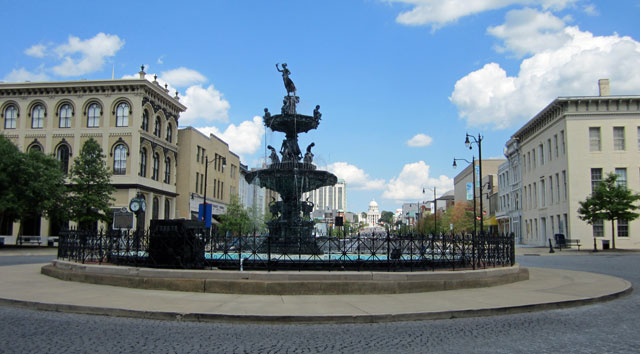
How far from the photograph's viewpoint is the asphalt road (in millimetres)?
7465

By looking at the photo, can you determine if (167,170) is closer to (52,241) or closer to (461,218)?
(52,241)

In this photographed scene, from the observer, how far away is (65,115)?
53312 millimetres

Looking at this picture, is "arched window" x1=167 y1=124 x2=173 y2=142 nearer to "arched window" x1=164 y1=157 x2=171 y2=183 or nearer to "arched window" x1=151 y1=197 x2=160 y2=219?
"arched window" x1=164 y1=157 x2=171 y2=183

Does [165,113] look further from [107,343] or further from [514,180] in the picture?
[107,343]

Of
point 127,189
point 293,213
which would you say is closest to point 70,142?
point 127,189

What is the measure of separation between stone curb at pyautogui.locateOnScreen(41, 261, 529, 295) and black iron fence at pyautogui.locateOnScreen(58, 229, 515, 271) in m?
0.63

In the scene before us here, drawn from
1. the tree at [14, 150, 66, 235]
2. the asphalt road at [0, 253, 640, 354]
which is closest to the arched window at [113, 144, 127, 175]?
the tree at [14, 150, 66, 235]

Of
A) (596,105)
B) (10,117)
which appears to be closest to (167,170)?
(10,117)

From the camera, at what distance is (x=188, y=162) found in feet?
205

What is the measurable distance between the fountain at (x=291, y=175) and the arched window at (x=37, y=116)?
42.4 meters

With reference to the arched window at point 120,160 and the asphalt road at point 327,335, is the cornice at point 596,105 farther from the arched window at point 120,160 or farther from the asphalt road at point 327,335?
the arched window at point 120,160

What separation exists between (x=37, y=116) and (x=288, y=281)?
5144 cm

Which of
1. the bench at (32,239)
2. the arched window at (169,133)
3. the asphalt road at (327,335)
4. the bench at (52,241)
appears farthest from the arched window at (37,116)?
the asphalt road at (327,335)

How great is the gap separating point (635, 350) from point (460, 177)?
108 meters
